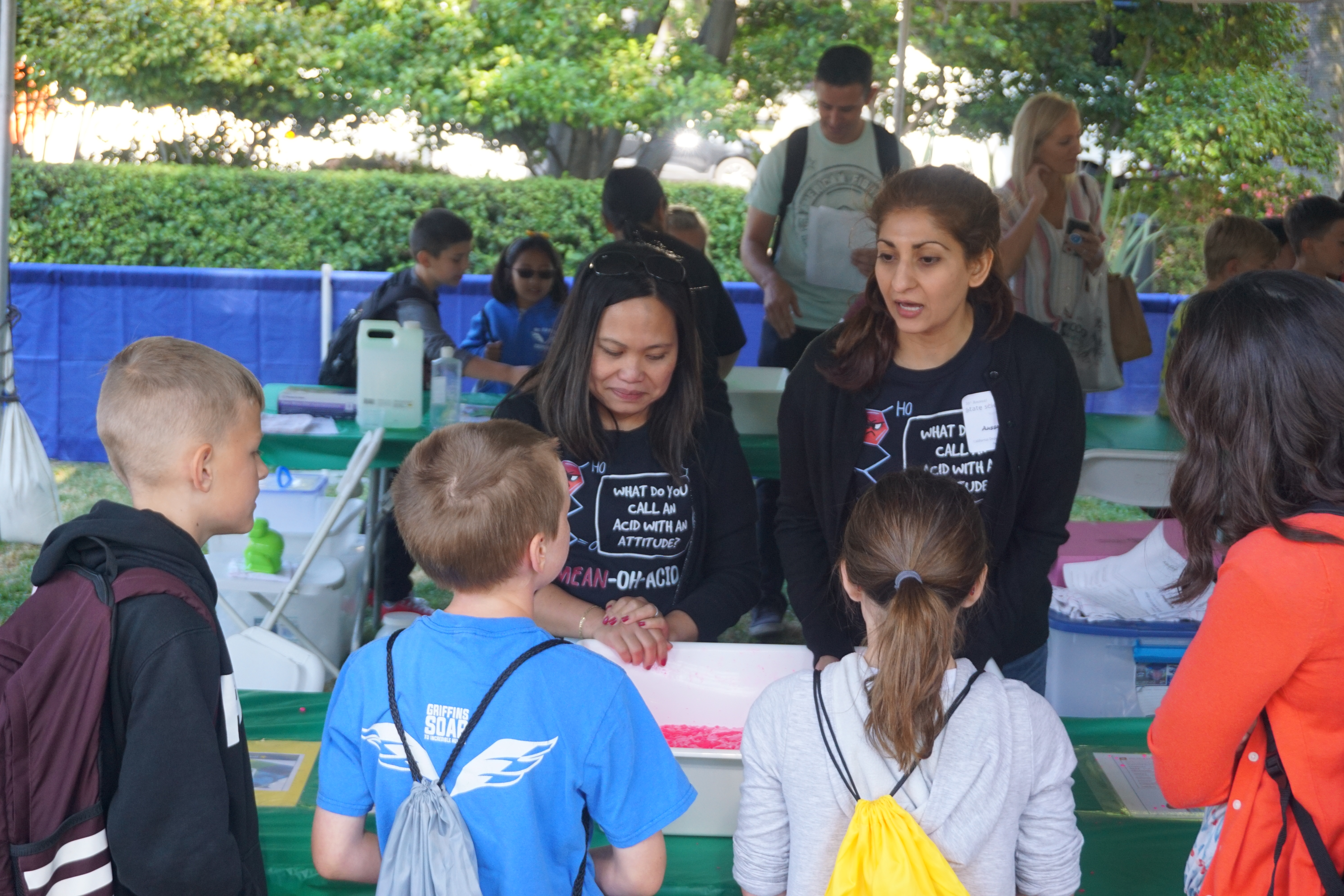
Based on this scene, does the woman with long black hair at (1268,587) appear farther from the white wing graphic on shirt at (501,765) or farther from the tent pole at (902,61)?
the tent pole at (902,61)

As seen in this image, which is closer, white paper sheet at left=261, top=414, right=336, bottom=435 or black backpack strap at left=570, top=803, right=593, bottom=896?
black backpack strap at left=570, top=803, right=593, bottom=896

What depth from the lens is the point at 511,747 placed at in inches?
45.4

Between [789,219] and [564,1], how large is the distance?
7.25 metres

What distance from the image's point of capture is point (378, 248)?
33.1 ft

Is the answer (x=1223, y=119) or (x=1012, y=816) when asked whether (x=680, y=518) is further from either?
(x=1223, y=119)

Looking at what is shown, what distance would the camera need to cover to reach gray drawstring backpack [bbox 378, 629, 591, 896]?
111 cm

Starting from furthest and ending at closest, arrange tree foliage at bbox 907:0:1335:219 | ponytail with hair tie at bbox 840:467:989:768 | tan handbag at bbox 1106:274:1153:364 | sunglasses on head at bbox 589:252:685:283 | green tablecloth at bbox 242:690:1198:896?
1. tree foliage at bbox 907:0:1335:219
2. tan handbag at bbox 1106:274:1153:364
3. sunglasses on head at bbox 589:252:685:283
4. green tablecloth at bbox 242:690:1198:896
5. ponytail with hair tie at bbox 840:467:989:768

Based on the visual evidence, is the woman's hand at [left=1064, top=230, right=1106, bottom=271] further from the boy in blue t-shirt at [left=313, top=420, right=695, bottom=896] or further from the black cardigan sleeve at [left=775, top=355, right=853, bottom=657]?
the boy in blue t-shirt at [left=313, top=420, right=695, bottom=896]

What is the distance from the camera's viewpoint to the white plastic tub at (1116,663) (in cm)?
246

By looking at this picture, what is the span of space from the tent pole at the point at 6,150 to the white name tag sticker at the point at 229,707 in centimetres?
322

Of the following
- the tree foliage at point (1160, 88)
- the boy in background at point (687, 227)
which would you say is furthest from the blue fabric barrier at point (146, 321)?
the tree foliage at point (1160, 88)

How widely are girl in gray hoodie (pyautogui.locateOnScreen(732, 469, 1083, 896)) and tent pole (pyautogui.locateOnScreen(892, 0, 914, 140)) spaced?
397cm

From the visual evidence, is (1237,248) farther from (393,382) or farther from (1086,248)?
(393,382)

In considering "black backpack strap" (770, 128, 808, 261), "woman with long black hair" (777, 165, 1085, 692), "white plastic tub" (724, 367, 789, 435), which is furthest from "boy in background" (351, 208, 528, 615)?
"woman with long black hair" (777, 165, 1085, 692)
